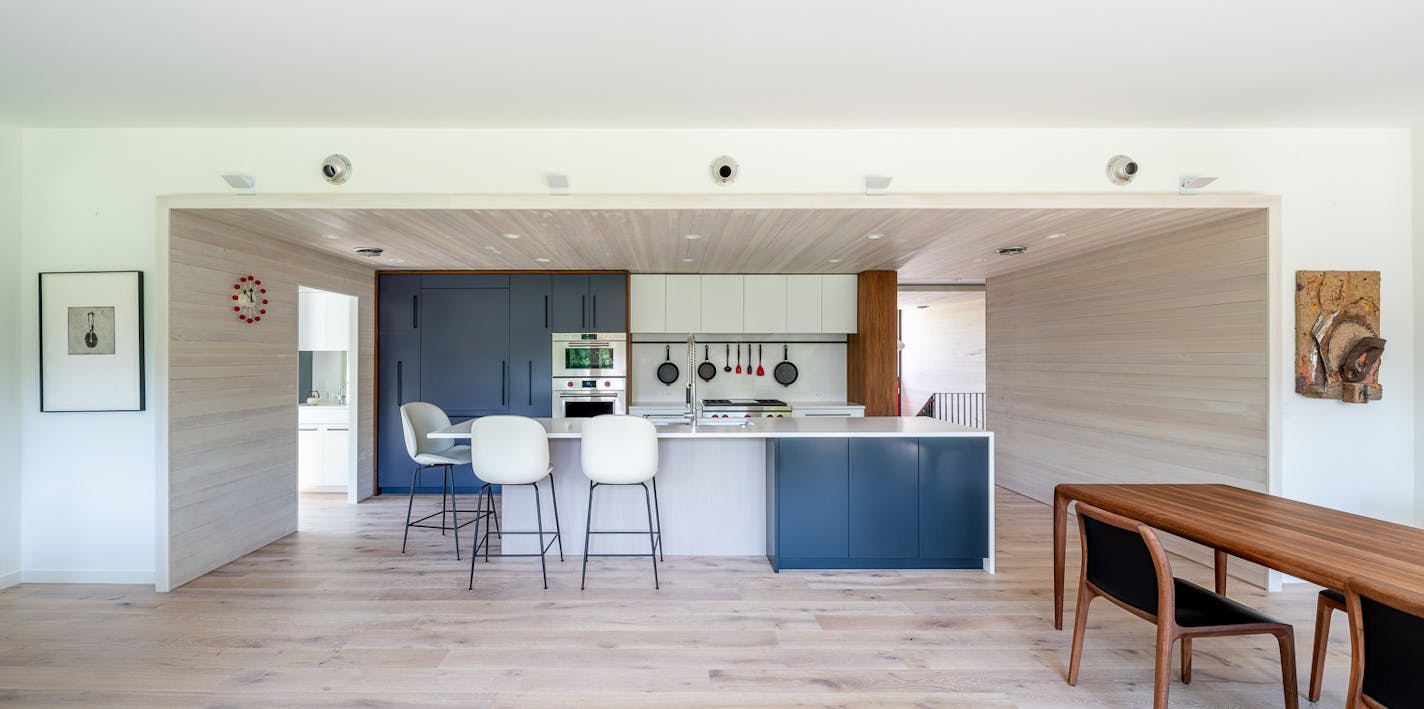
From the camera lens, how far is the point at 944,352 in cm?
1013

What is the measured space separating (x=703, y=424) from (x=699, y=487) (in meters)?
0.43

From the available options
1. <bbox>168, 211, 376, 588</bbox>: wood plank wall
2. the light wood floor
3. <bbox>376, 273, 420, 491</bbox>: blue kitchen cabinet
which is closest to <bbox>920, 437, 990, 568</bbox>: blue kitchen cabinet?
the light wood floor

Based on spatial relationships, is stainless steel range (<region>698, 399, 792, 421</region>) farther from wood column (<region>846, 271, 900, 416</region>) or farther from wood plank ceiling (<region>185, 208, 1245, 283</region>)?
wood plank ceiling (<region>185, 208, 1245, 283</region>)

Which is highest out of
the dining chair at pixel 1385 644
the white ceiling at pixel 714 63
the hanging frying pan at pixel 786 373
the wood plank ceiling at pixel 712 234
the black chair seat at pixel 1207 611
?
the white ceiling at pixel 714 63

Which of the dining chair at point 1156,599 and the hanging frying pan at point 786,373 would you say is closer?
the dining chair at point 1156,599

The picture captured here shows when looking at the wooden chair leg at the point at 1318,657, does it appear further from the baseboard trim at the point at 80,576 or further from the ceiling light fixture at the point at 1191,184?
the baseboard trim at the point at 80,576

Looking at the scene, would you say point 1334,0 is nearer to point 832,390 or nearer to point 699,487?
point 699,487

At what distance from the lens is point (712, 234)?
4.05 metres

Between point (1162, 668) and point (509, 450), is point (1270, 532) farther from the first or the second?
point (509, 450)

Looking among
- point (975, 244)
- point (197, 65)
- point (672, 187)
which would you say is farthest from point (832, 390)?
point (197, 65)

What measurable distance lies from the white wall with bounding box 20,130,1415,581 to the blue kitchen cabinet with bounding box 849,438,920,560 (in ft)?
4.78

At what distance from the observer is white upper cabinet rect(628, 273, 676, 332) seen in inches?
235

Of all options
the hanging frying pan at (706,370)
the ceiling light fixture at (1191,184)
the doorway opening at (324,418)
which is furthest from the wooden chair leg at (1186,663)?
the doorway opening at (324,418)

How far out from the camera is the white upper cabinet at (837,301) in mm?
6000
